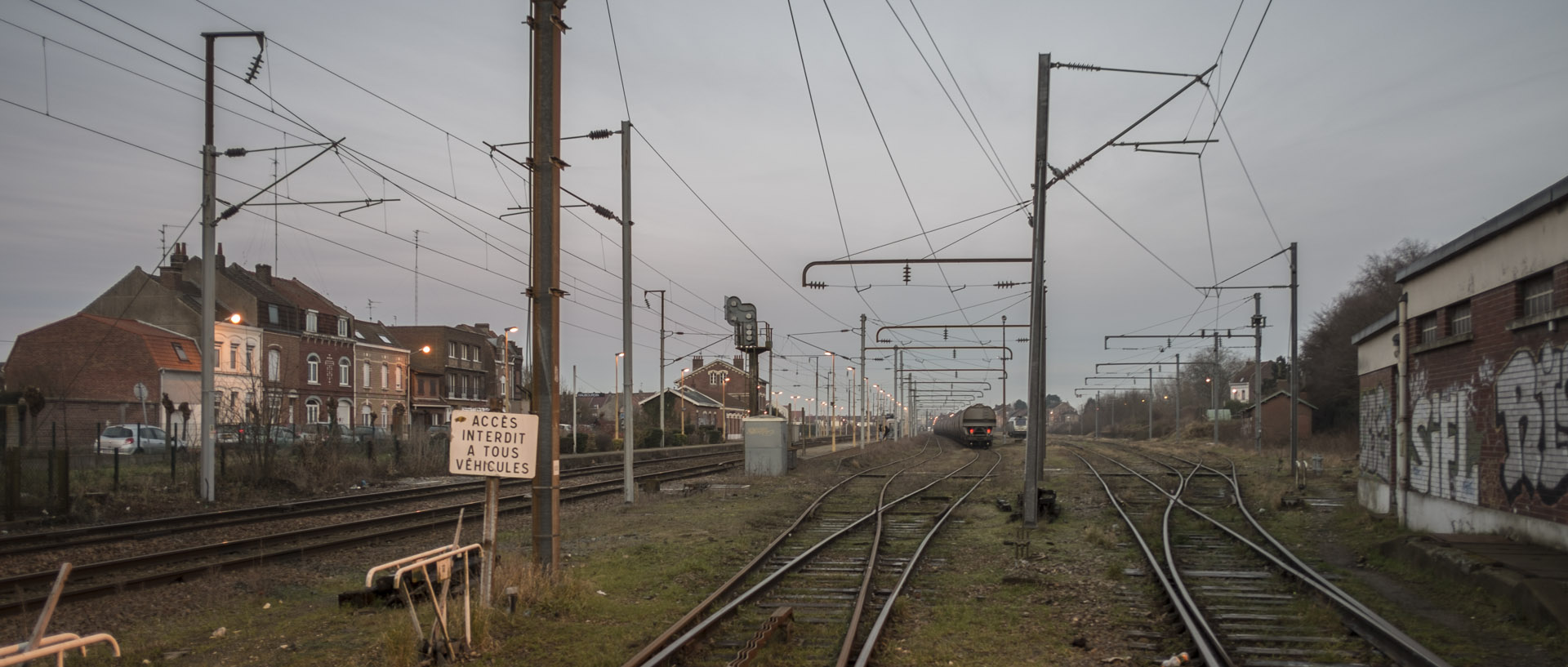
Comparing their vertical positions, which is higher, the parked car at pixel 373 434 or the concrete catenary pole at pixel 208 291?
the concrete catenary pole at pixel 208 291

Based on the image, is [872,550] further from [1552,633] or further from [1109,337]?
[1109,337]

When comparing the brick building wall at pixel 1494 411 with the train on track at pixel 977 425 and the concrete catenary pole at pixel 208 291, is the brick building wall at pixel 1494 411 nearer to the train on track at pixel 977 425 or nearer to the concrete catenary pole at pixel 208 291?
the concrete catenary pole at pixel 208 291

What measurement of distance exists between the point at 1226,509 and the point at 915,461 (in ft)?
81.1

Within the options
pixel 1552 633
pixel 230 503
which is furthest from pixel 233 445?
pixel 1552 633

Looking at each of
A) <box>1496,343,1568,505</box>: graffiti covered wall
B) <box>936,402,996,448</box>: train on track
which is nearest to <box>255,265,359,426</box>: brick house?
<box>936,402,996,448</box>: train on track

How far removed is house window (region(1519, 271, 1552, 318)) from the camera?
38.2 ft

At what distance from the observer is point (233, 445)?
2628 centimetres

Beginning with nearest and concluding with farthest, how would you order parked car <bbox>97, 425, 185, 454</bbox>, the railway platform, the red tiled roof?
the railway platform, parked car <bbox>97, 425, 185, 454</bbox>, the red tiled roof

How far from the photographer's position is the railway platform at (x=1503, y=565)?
904cm

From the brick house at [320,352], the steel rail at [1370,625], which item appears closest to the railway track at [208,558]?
the steel rail at [1370,625]

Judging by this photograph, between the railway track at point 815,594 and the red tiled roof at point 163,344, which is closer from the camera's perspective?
the railway track at point 815,594

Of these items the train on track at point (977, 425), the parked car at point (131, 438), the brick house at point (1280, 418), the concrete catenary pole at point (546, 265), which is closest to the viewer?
the concrete catenary pole at point (546, 265)

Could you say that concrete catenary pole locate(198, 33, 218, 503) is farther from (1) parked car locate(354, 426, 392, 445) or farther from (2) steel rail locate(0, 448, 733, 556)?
(1) parked car locate(354, 426, 392, 445)

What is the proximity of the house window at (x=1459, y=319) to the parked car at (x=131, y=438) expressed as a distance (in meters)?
38.0
